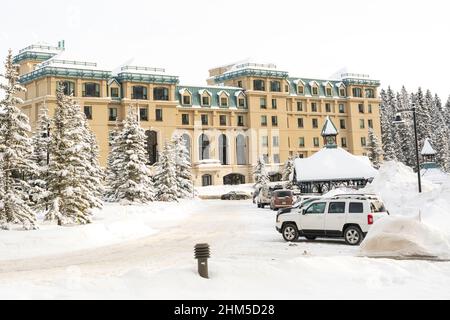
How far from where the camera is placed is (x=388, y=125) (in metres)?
103

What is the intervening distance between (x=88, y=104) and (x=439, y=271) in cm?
6971

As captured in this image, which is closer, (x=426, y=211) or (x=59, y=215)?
(x=426, y=211)

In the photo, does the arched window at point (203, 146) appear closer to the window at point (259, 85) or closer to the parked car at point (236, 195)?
the window at point (259, 85)

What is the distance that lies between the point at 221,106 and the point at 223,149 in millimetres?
7849

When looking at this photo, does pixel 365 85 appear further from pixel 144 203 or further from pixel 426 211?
pixel 426 211

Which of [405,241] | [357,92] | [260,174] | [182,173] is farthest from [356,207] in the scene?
[357,92]

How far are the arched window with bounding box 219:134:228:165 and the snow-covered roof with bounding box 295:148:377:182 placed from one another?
4619 cm

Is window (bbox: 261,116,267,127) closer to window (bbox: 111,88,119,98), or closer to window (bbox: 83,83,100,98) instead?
window (bbox: 111,88,119,98)

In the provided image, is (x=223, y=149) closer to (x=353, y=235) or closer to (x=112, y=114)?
(x=112, y=114)

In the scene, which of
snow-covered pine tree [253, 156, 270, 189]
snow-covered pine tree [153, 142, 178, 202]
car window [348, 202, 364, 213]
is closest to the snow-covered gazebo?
car window [348, 202, 364, 213]

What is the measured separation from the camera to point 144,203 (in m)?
44.0

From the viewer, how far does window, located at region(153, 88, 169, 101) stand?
7969 cm
